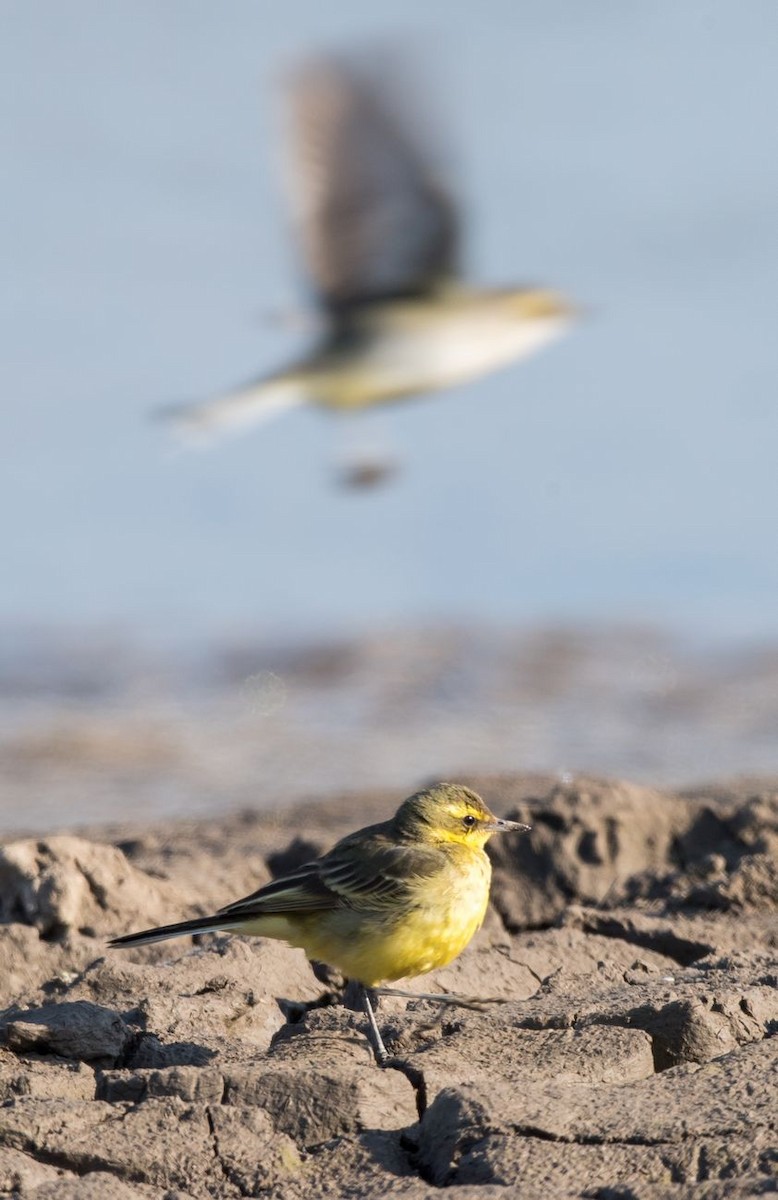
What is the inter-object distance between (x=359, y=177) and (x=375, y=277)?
25.6 inches

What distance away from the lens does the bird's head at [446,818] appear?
19.5 feet

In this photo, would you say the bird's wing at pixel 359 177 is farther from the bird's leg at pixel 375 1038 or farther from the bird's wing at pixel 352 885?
the bird's leg at pixel 375 1038

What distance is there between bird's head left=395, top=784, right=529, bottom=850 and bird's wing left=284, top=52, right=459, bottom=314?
13.6ft

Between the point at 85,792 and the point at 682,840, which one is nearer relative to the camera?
the point at 682,840

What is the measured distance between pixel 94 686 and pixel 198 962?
Answer: 9.82 m

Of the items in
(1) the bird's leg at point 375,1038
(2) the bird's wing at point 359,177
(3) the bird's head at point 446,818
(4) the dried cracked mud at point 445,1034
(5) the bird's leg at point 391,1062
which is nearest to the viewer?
(4) the dried cracked mud at point 445,1034

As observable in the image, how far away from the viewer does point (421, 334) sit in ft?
33.7

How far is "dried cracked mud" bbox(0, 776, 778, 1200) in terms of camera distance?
4.36 m

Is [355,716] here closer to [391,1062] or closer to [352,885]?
[352,885]

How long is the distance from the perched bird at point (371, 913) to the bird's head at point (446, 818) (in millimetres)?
124

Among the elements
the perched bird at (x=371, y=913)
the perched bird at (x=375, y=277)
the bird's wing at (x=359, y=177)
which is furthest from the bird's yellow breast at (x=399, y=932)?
the bird's wing at (x=359, y=177)

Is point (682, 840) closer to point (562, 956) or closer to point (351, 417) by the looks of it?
point (562, 956)

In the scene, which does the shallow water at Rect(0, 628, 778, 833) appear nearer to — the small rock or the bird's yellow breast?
the bird's yellow breast

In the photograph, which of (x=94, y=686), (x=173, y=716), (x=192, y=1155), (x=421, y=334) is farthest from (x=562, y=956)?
(x=94, y=686)
